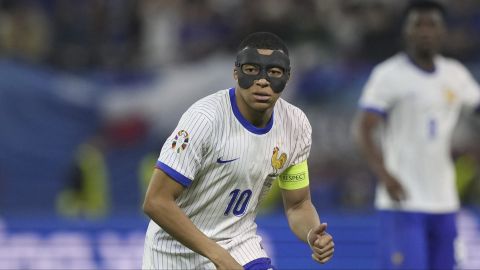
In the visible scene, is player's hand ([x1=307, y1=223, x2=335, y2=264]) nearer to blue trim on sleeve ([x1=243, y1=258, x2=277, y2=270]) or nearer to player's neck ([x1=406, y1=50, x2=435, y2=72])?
blue trim on sleeve ([x1=243, y1=258, x2=277, y2=270])

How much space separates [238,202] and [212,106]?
540mm

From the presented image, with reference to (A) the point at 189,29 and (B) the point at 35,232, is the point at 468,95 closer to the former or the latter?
(B) the point at 35,232

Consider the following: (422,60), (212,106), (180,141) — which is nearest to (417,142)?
(422,60)

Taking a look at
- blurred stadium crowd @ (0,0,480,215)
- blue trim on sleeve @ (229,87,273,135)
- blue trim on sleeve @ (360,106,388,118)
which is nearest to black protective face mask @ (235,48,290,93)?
blue trim on sleeve @ (229,87,273,135)

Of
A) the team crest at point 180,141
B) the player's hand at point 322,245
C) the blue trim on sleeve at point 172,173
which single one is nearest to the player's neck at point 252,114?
the team crest at point 180,141

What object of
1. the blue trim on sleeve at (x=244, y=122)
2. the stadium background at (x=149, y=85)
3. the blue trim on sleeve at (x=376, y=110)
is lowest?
the blue trim on sleeve at (x=244, y=122)

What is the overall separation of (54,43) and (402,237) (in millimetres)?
7792

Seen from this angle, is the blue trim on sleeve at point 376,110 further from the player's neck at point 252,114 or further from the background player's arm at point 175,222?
the background player's arm at point 175,222

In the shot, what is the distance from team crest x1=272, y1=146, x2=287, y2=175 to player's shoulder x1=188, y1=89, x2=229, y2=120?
1.22 feet

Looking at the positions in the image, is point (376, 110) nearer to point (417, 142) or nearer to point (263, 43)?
point (417, 142)

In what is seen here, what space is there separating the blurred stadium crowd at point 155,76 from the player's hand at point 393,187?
5.32 metres

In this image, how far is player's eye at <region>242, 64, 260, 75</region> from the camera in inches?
234

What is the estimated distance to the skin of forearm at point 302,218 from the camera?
6.28m

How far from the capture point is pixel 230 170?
600 centimetres
